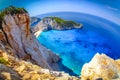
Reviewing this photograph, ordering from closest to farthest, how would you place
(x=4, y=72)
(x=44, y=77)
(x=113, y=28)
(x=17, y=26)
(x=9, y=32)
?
(x=4, y=72)
(x=44, y=77)
(x=9, y=32)
(x=17, y=26)
(x=113, y=28)

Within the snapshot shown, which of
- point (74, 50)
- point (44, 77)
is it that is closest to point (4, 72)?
point (44, 77)

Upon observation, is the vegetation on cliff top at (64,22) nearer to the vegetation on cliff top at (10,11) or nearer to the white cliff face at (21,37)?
the white cliff face at (21,37)

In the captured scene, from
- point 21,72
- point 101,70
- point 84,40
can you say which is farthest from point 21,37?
point 84,40

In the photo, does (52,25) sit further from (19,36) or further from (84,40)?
(19,36)


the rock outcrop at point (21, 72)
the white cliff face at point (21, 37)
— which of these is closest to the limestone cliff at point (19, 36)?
the white cliff face at point (21, 37)

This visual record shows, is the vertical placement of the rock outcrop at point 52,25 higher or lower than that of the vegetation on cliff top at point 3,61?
higher

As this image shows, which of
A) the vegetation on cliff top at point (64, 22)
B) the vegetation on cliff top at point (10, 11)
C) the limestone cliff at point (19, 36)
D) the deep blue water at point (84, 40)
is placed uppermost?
the vegetation on cliff top at point (64, 22)

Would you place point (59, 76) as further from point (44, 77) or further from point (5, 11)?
point (5, 11)
